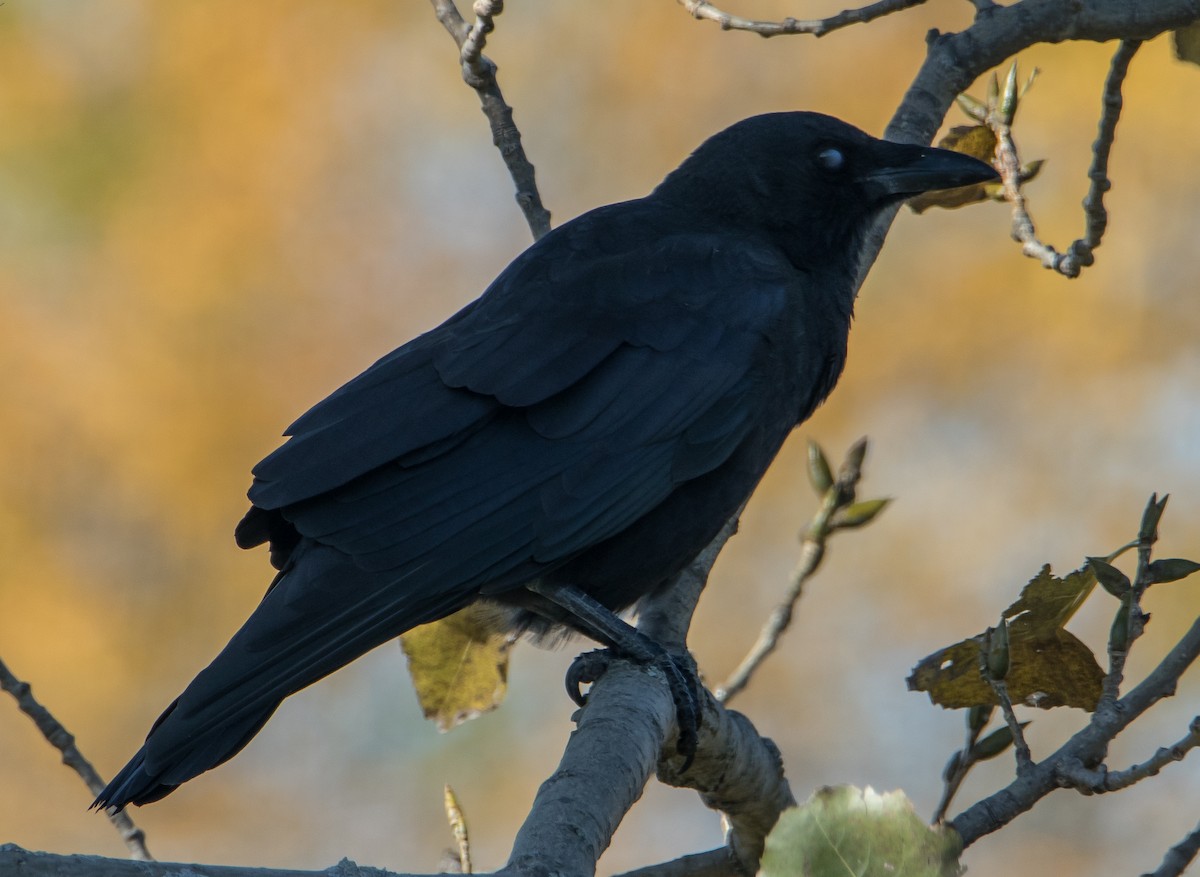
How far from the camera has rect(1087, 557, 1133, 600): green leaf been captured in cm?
291

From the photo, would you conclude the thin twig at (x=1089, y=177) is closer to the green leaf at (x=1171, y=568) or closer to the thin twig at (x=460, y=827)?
the green leaf at (x=1171, y=568)

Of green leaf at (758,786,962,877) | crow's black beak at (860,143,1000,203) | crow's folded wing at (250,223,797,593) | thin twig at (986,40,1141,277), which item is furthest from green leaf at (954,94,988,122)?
green leaf at (758,786,962,877)

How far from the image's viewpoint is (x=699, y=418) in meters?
3.89

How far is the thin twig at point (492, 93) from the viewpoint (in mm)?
4020

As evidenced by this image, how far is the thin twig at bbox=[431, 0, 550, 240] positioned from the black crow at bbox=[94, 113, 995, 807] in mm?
367

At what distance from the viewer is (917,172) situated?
4.33 meters

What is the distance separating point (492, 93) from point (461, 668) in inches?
69.2

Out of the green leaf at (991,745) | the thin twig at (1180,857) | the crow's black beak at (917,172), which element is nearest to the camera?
the thin twig at (1180,857)

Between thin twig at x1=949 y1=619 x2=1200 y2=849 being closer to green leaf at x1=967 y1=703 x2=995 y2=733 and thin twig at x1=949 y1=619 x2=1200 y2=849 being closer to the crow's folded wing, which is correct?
green leaf at x1=967 y1=703 x2=995 y2=733

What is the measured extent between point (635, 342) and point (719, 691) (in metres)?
1.16

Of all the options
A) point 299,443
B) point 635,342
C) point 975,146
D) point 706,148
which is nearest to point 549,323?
point 635,342

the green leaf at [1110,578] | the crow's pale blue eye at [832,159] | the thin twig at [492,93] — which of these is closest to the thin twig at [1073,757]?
the green leaf at [1110,578]

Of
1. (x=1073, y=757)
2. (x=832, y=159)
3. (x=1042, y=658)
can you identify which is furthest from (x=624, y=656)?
(x=832, y=159)

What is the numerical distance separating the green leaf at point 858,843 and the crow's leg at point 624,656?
1.33 metres
